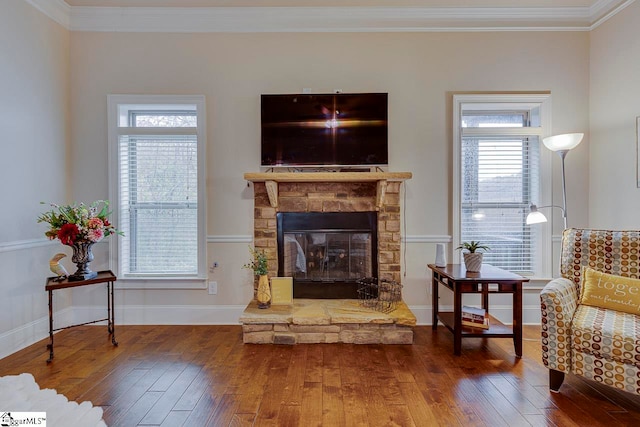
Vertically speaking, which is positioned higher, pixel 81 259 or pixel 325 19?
pixel 325 19

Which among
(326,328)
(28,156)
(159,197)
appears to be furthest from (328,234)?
(28,156)

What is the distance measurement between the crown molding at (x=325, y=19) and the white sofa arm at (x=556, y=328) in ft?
8.63

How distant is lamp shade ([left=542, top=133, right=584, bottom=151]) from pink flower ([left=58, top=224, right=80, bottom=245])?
399cm

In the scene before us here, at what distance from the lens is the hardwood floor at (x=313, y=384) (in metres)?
1.95

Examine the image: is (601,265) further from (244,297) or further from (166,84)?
(166,84)

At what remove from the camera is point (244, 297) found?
349 cm

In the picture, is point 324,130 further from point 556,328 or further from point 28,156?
point 28,156

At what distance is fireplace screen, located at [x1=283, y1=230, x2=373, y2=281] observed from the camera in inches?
136

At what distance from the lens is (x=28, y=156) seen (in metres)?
2.95

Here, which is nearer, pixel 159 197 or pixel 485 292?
pixel 485 292

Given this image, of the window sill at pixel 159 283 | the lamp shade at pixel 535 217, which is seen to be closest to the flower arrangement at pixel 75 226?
the window sill at pixel 159 283

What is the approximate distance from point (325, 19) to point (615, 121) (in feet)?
9.31

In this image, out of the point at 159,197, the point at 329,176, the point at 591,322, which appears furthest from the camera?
the point at 159,197

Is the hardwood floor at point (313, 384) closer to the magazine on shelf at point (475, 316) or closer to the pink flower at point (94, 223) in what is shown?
the magazine on shelf at point (475, 316)
